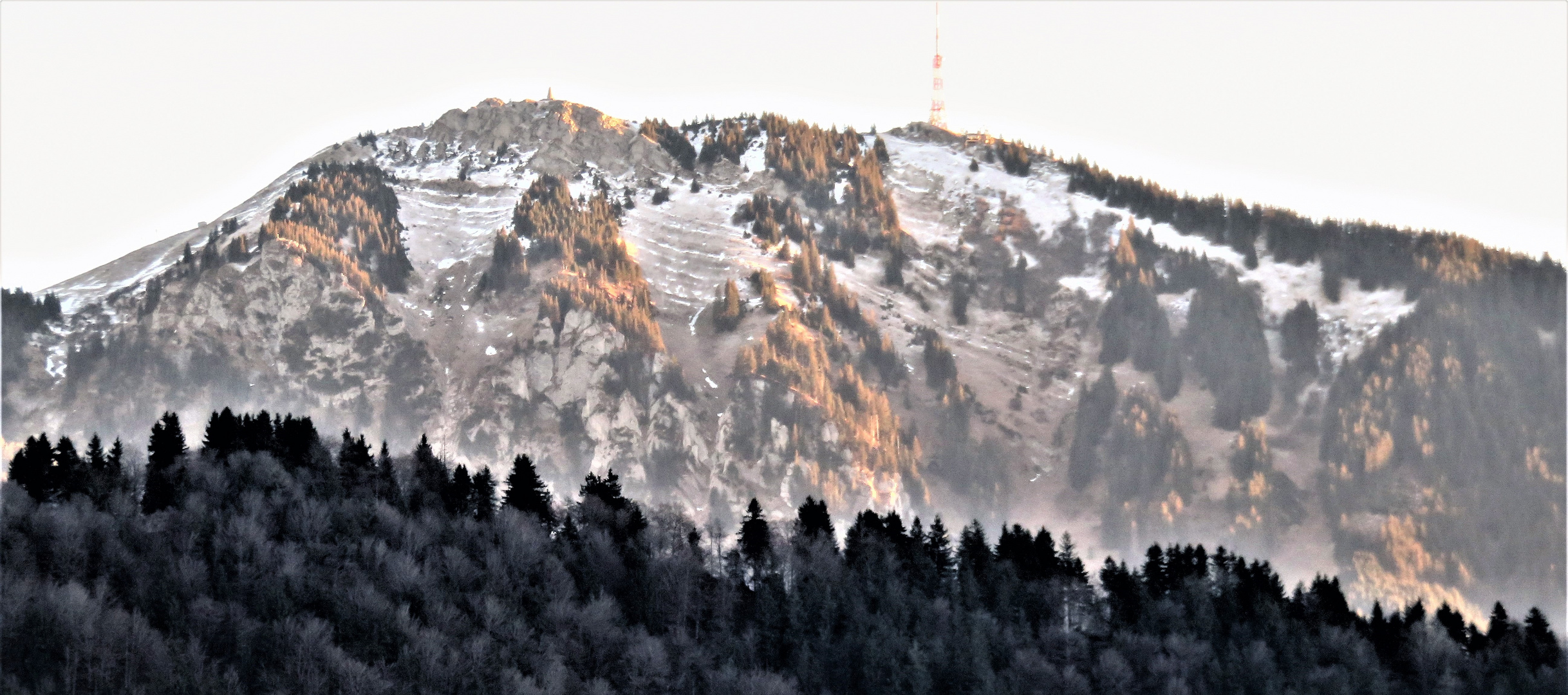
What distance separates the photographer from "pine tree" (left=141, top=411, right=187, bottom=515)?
396 ft

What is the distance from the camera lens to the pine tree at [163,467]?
120625 mm

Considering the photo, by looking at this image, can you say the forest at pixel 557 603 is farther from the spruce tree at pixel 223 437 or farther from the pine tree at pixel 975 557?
the pine tree at pixel 975 557

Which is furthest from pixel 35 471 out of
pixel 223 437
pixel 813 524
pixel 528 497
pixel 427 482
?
pixel 813 524

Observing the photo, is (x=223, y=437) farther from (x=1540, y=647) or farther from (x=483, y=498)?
(x=1540, y=647)

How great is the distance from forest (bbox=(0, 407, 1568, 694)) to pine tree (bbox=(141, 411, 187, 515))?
9.1 inches

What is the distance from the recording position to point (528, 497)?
140 m

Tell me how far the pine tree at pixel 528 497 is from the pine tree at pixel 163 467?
25.4 m

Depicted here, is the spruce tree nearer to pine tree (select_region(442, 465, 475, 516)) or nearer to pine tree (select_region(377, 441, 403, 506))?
pine tree (select_region(377, 441, 403, 506))

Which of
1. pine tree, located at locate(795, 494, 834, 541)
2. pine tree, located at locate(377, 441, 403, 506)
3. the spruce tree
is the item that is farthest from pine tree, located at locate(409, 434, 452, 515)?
pine tree, located at locate(795, 494, 834, 541)

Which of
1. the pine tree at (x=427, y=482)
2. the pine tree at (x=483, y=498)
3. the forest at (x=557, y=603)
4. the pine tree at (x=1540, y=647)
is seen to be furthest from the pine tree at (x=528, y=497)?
the pine tree at (x=1540, y=647)

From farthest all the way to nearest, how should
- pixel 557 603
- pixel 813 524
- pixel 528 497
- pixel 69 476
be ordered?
pixel 813 524 → pixel 528 497 → pixel 69 476 → pixel 557 603

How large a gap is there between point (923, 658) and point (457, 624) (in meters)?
31.8

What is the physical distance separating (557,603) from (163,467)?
30.9 meters

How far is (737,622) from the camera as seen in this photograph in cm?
12612
